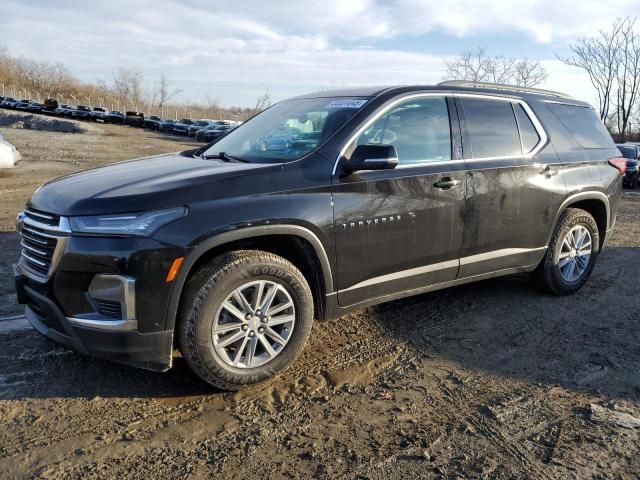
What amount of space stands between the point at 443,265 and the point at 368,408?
55.1 inches

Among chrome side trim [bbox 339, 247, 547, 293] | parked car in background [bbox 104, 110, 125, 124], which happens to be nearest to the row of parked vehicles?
parked car in background [bbox 104, 110, 125, 124]

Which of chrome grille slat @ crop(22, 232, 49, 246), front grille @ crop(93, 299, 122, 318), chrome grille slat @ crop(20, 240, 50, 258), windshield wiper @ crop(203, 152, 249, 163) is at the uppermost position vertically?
windshield wiper @ crop(203, 152, 249, 163)

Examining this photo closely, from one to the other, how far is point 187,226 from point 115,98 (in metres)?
108

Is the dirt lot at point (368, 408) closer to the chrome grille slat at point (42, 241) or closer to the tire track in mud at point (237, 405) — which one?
the tire track in mud at point (237, 405)

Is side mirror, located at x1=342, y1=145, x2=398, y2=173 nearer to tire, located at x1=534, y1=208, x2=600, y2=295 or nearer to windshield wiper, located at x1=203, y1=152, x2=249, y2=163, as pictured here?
windshield wiper, located at x1=203, y1=152, x2=249, y2=163

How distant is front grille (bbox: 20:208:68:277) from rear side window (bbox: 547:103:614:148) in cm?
435

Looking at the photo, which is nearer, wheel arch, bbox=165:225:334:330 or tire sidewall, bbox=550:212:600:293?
wheel arch, bbox=165:225:334:330

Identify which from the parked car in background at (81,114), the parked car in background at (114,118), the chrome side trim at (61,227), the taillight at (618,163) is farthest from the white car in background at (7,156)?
the parked car in background at (81,114)

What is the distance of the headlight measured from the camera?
2.82 meters

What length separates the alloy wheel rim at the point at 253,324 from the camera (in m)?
3.12

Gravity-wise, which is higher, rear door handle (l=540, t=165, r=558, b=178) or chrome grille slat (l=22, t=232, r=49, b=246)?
rear door handle (l=540, t=165, r=558, b=178)

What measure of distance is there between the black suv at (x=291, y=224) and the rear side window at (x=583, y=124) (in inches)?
→ 6.8

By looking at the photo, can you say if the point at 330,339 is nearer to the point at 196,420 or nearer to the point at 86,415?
the point at 196,420

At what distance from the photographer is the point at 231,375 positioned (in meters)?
3.16
